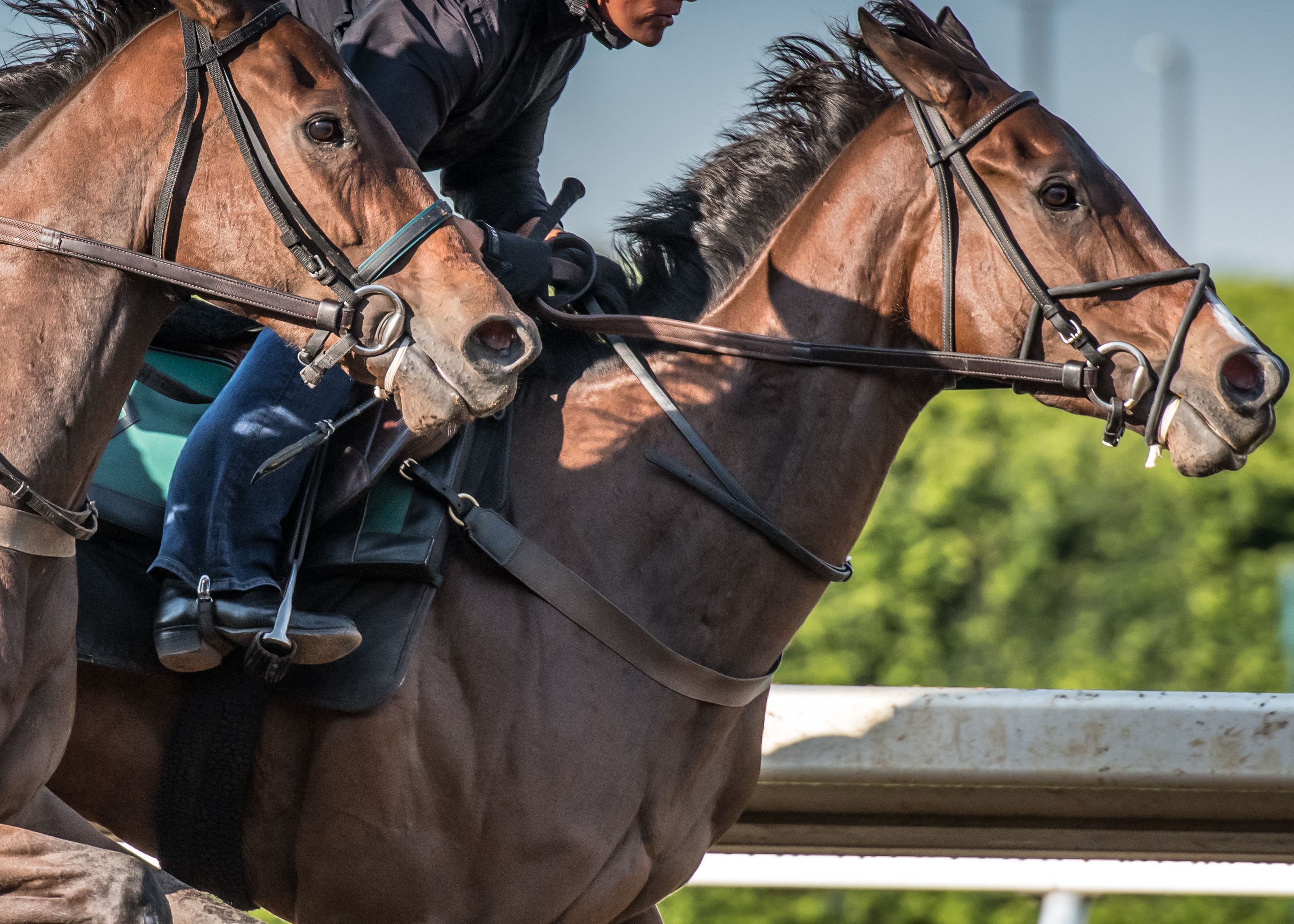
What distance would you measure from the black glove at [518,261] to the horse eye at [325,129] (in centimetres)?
56

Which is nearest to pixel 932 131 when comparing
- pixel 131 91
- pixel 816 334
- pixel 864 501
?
pixel 816 334

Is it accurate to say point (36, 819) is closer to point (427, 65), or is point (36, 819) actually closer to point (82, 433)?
point (82, 433)

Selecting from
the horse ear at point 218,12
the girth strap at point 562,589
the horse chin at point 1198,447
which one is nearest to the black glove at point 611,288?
the girth strap at point 562,589

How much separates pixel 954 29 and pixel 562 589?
1666 millimetres

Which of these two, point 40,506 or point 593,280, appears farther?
point 593,280

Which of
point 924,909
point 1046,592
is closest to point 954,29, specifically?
point 1046,592

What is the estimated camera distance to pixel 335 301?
8.28ft

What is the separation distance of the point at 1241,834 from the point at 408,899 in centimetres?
252

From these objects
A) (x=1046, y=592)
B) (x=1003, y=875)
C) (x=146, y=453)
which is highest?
(x=146, y=453)

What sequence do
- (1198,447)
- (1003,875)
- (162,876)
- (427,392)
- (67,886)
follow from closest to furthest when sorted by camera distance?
(67,886)
(427,392)
(162,876)
(1198,447)
(1003,875)

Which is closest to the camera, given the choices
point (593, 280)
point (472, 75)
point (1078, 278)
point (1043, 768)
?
point (1078, 278)

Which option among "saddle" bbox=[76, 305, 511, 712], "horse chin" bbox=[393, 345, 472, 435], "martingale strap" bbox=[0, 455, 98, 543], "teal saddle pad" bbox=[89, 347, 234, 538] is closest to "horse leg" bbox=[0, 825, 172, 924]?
"martingale strap" bbox=[0, 455, 98, 543]

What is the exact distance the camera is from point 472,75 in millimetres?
3219

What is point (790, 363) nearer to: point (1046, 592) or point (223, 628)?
point (223, 628)
